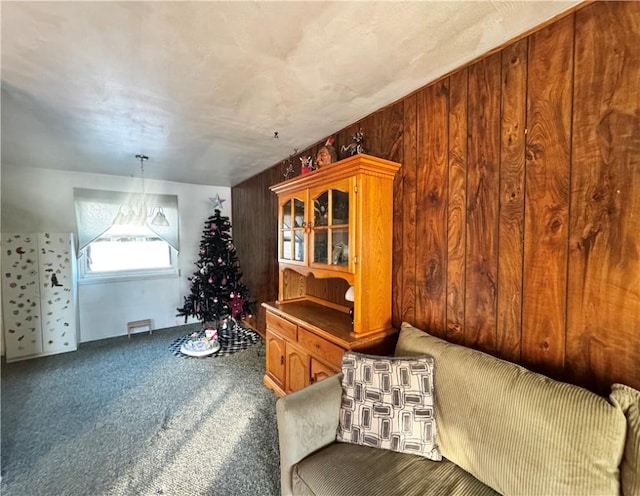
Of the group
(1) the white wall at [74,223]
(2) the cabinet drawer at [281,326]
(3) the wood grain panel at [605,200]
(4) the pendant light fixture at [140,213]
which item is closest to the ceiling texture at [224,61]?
(3) the wood grain panel at [605,200]

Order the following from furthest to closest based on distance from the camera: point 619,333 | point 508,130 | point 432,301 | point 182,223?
point 182,223 < point 432,301 < point 508,130 < point 619,333

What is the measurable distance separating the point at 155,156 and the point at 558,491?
12.8 ft

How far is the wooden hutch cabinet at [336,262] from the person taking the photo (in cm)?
176

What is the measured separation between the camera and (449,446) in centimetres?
121

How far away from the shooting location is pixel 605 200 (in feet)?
3.58

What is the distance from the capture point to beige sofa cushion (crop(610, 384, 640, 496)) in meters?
0.84

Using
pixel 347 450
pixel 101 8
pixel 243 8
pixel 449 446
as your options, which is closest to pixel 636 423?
pixel 449 446

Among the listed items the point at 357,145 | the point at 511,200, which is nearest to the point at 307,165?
the point at 357,145

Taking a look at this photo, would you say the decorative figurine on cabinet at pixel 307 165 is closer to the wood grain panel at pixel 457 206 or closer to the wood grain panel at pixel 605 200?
the wood grain panel at pixel 457 206

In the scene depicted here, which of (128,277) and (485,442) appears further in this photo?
(128,277)

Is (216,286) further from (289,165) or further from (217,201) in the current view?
(289,165)

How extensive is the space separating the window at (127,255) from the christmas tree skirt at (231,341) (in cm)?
127

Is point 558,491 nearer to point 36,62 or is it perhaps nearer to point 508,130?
point 508,130

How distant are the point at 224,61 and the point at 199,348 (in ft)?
10.3
